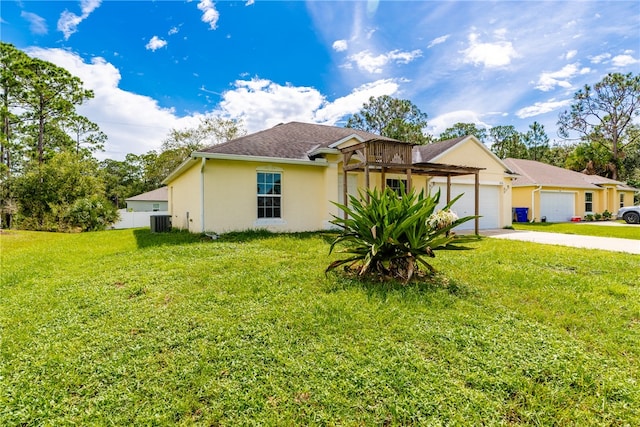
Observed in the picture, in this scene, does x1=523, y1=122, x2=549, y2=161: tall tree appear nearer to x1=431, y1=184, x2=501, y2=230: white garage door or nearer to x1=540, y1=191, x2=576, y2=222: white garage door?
x1=540, y1=191, x2=576, y2=222: white garage door

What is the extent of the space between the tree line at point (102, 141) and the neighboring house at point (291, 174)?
1010 cm

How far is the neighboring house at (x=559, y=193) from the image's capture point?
2033 cm

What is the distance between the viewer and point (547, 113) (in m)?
34.5

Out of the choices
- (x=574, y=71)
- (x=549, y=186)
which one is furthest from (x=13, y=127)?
(x=549, y=186)

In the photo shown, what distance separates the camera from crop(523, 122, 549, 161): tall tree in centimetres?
4219

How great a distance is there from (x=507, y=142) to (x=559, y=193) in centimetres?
2613

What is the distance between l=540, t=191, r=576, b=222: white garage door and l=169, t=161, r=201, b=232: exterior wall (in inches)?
849

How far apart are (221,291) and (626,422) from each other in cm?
430

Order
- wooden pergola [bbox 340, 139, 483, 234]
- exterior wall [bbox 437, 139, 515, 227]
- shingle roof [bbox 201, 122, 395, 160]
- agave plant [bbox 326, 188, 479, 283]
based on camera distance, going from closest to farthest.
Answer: agave plant [bbox 326, 188, 479, 283] < wooden pergola [bbox 340, 139, 483, 234] < shingle roof [bbox 201, 122, 395, 160] < exterior wall [bbox 437, 139, 515, 227]

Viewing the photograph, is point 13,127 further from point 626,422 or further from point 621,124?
point 621,124

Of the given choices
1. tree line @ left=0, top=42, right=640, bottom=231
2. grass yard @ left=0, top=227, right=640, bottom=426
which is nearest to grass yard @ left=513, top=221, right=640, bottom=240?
grass yard @ left=0, top=227, right=640, bottom=426

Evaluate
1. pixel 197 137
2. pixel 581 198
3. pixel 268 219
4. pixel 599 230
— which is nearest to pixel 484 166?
pixel 599 230

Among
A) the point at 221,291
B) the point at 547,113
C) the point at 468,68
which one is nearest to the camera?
the point at 221,291

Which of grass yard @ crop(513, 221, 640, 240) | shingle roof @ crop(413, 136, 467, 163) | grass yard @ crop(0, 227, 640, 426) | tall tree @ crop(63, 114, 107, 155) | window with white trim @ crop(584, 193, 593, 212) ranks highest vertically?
tall tree @ crop(63, 114, 107, 155)
